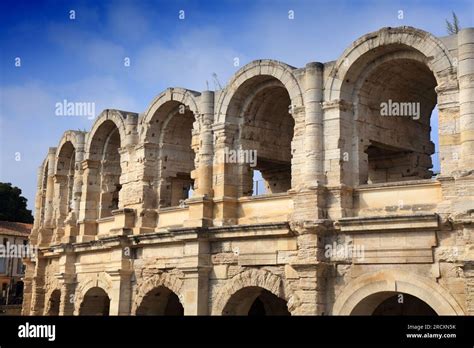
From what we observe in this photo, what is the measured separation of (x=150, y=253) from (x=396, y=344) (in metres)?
8.34

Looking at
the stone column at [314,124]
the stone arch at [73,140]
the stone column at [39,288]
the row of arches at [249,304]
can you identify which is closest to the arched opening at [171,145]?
the row of arches at [249,304]

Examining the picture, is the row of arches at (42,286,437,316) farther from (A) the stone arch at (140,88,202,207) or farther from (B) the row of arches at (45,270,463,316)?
(A) the stone arch at (140,88,202,207)

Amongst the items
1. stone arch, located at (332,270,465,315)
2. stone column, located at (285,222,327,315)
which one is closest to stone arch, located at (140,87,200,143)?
stone column, located at (285,222,327,315)

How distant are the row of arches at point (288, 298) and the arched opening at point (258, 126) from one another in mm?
2368

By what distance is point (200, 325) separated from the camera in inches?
417

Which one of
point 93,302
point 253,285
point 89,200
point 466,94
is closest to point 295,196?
point 253,285

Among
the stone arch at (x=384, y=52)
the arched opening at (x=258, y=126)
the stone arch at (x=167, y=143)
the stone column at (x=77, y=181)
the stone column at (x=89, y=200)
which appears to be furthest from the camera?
the stone column at (x=77, y=181)

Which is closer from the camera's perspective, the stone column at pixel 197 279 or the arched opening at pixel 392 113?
the arched opening at pixel 392 113

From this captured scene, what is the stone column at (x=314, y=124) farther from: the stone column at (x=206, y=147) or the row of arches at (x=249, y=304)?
the stone column at (x=206, y=147)

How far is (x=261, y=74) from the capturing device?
49.6 feet

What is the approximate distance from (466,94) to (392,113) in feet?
9.11

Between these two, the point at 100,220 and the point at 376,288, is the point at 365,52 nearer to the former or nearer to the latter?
the point at 376,288

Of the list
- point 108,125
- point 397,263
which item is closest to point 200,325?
point 397,263

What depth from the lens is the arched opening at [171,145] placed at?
1802cm
